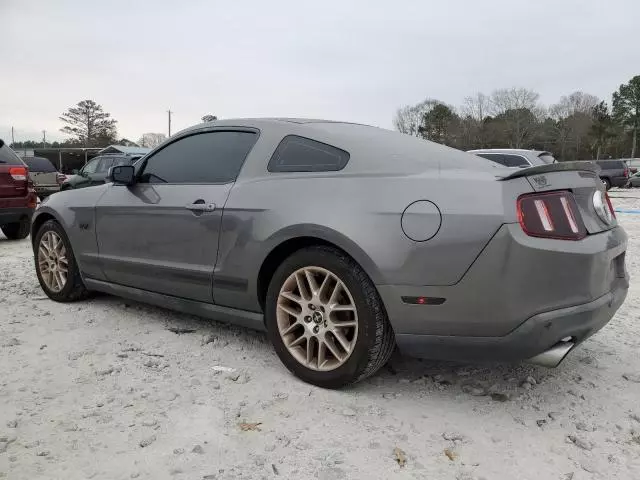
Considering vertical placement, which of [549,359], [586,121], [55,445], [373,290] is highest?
[586,121]

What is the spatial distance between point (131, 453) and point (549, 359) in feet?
5.93

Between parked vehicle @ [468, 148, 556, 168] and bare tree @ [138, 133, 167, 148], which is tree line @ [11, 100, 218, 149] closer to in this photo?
bare tree @ [138, 133, 167, 148]

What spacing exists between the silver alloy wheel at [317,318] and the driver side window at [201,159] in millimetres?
827

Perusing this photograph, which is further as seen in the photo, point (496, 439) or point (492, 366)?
point (492, 366)

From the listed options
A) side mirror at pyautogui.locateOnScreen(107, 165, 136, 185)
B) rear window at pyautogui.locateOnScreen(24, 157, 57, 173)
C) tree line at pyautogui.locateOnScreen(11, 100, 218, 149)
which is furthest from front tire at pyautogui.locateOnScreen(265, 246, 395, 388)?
tree line at pyautogui.locateOnScreen(11, 100, 218, 149)

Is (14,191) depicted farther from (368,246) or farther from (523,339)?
(523,339)

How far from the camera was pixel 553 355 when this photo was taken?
236 centimetres

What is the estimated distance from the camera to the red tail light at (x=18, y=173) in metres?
7.73

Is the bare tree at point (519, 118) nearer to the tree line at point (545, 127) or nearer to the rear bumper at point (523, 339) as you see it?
the tree line at point (545, 127)

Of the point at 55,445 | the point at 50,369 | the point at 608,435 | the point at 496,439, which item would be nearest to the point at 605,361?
the point at 608,435

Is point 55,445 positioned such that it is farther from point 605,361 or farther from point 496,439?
point 605,361

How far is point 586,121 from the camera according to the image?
7131 cm

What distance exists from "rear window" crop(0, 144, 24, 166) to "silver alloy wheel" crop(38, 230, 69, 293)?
3.96 meters

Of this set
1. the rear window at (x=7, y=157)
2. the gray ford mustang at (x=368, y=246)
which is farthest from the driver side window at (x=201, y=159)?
the rear window at (x=7, y=157)
